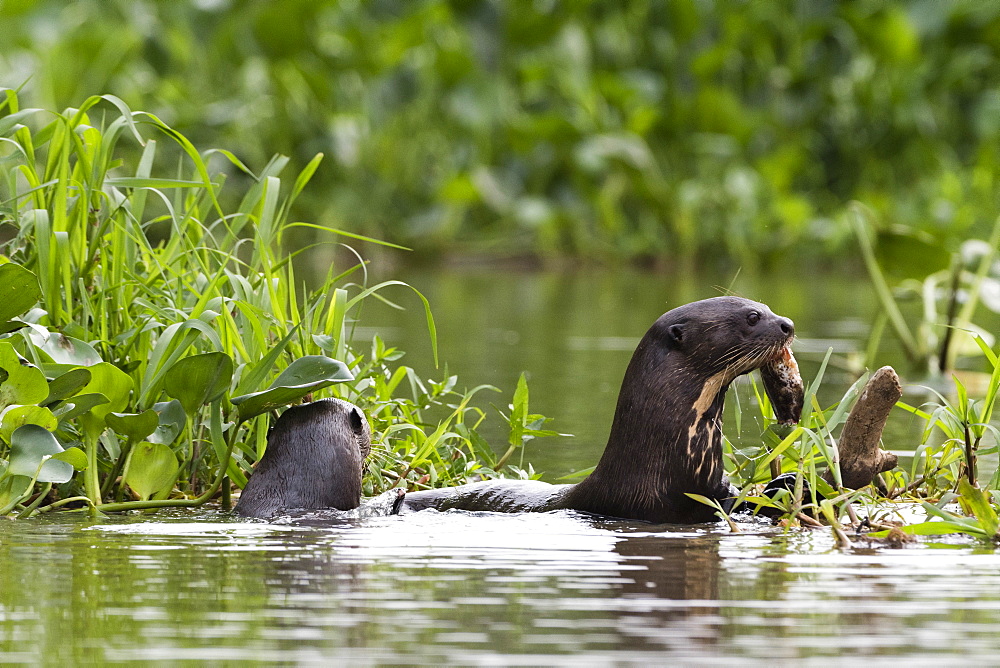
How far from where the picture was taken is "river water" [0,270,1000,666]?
242 cm

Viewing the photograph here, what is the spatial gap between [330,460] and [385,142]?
14.8 meters

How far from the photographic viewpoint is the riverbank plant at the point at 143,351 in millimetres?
3666

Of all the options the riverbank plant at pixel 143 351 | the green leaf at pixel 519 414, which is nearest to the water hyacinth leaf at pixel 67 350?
the riverbank plant at pixel 143 351

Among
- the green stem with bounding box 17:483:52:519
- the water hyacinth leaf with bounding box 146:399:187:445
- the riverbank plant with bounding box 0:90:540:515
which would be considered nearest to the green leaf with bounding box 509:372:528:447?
the riverbank plant with bounding box 0:90:540:515

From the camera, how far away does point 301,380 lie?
3.67m

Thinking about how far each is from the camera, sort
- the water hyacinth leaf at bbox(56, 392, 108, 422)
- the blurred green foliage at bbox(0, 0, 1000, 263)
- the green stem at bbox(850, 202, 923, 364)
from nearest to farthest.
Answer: the water hyacinth leaf at bbox(56, 392, 108, 422) → the green stem at bbox(850, 202, 923, 364) → the blurred green foliage at bbox(0, 0, 1000, 263)

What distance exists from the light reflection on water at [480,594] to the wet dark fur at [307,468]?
127 mm

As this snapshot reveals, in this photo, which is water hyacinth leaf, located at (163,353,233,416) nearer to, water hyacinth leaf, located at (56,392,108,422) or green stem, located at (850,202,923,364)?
water hyacinth leaf, located at (56,392,108,422)

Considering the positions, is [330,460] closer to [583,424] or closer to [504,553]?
[504,553]

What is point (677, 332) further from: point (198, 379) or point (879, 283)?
point (879, 283)

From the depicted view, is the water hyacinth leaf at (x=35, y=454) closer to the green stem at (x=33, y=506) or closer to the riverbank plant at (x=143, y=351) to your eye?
the riverbank plant at (x=143, y=351)

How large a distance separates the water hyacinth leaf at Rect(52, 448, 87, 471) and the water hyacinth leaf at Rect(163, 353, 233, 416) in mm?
270

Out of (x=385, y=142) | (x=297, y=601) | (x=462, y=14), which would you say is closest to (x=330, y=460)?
(x=297, y=601)

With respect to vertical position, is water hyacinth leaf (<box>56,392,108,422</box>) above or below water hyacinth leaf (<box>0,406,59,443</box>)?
above
